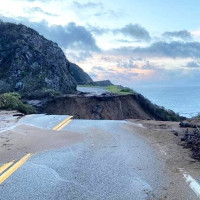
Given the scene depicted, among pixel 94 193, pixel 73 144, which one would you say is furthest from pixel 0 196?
pixel 73 144

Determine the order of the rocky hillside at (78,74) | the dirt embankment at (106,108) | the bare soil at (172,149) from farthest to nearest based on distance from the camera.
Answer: the rocky hillside at (78,74)
the dirt embankment at (106,108)
the bare soil at (172,149)

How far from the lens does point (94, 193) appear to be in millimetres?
6422

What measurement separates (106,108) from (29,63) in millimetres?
11556

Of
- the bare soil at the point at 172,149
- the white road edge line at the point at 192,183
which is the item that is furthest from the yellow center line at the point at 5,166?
the white road edge line at the point at 192,183

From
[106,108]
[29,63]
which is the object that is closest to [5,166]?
[106,108]

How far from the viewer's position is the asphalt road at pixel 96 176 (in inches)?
253

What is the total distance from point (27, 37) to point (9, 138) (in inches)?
1437

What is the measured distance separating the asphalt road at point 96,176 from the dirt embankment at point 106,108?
974 inches

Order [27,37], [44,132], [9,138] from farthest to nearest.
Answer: [27,37] → [44,132] → [9,138]

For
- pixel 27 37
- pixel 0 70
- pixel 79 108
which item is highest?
pixel 27 37

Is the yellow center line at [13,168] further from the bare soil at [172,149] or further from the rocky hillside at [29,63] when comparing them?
the rocky hillside at [29,63]

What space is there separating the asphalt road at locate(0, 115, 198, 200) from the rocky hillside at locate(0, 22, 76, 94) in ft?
103

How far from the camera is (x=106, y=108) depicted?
37969 mm

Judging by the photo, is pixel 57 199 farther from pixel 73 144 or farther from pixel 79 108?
pixel 79 108
